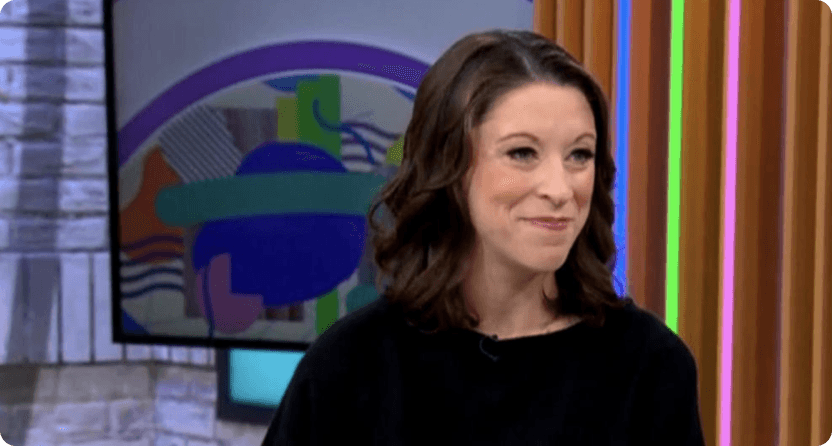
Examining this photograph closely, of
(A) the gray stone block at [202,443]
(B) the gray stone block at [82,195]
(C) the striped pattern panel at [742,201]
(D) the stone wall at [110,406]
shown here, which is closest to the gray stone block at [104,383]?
(D) the stone wall at [110,406]

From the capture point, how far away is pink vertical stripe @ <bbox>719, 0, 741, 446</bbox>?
57.1 inches

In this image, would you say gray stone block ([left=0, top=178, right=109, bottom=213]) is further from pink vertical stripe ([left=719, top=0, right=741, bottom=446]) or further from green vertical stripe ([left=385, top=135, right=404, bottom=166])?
pink vertical stripe ([left=719, top=0, right=741, bottom=446])

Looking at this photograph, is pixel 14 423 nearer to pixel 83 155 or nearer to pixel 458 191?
pixel 83 155

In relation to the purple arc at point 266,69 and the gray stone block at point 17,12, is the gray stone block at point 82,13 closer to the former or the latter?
the gray stone block at point 17,12

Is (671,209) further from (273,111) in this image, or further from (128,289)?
(128,289)

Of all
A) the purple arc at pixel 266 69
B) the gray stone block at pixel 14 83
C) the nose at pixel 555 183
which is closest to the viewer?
the nose at pixel 555 183

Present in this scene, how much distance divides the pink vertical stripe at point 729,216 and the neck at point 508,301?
0.57 m

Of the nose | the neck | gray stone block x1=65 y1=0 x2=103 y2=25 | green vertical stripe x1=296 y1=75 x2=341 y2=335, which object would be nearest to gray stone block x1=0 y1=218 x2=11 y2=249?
gray stone block x1=65 y1=0 x2=103 y2=25

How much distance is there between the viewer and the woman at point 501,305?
91 centimetres

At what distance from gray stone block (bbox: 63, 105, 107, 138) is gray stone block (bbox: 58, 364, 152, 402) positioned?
511 millimetres

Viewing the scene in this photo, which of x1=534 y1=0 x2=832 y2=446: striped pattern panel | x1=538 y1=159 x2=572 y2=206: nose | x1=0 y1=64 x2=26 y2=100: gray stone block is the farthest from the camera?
x1=0 y1=64 x2=26 y2=100: gray stone block

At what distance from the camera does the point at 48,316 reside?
2.06m

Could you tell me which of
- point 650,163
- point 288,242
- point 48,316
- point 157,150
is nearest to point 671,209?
point 650,163

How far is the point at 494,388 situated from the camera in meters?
0.93
